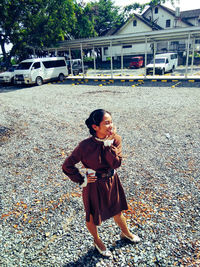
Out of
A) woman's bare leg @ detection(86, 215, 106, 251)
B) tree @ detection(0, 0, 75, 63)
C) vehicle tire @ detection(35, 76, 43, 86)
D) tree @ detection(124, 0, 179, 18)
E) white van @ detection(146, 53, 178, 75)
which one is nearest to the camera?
woman's bare leg @ detection(86, 215, 106, 251)

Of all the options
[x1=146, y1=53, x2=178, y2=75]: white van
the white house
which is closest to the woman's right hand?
[x1=146, y1=53, x2=178, y2=75]: white van

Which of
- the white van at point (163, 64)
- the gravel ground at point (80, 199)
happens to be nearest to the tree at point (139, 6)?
the white van at point (163, 64)

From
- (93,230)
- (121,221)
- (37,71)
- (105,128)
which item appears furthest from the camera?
(37,71)

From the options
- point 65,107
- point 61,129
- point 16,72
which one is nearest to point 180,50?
point 16,72

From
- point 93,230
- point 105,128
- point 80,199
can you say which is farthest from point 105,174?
point 80,199

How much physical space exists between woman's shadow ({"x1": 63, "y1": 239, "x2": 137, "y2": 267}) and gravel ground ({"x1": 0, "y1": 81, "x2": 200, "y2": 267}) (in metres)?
0.01

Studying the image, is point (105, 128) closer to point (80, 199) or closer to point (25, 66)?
point (80, 199)

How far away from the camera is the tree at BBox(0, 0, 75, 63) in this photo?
18.7 meters

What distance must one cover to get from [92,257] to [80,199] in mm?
1256

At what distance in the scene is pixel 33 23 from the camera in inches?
764

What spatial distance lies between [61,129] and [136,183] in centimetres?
405

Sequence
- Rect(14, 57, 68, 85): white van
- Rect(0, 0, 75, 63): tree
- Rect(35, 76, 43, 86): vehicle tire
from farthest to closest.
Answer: Rect(0, 0, 75, 63): tree
Rect(35, 76, 43, 86): vehicle tire
Rect(14, 57, 68, 85): white van

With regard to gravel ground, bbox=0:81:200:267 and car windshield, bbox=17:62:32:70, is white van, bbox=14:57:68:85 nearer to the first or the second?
car windshield, bbox=17:62:32:70

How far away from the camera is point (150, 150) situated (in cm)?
568
